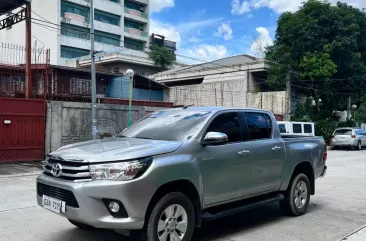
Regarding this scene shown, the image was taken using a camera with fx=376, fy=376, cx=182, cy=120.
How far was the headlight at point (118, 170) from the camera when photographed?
4.04 metres

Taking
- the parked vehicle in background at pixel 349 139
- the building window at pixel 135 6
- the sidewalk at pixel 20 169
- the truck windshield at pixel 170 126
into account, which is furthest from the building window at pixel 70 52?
the truck windshield at pixel 170 126

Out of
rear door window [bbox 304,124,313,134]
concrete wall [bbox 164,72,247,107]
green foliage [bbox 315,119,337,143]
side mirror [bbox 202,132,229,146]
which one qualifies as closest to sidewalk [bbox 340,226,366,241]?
side mirror [bbox 202,132,229,146]

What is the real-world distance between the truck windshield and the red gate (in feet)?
33.2

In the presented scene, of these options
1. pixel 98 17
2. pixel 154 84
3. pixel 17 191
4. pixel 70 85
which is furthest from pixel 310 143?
pixel 98 17

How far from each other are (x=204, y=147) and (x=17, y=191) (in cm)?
585

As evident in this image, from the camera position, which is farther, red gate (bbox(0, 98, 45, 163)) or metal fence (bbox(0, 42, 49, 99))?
metal fence (bbox(0, 42, 49, 99))

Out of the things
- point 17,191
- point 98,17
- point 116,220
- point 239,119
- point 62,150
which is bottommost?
point 17,191

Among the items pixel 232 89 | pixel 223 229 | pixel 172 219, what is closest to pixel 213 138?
pixel 172 219

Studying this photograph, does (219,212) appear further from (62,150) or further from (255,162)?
(62,150)

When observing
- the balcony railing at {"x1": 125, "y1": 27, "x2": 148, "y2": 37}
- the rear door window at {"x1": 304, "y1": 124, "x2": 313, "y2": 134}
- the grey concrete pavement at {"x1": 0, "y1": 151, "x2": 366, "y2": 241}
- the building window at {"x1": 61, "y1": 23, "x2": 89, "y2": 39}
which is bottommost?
the grey concrete pavement at {"x1": 0, "y1": 151, "x2": 366, "y2": 241}

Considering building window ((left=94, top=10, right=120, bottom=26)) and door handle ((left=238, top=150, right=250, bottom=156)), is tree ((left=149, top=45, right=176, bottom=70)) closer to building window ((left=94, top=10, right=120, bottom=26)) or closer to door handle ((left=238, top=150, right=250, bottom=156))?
building window ((left=94, top=10, right=120, bottom=26))

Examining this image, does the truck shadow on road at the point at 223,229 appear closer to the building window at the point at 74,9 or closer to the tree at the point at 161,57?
the tree at the point at 161,57

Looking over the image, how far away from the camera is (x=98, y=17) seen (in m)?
51.8

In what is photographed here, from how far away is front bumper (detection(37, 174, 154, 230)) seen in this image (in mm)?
3961
